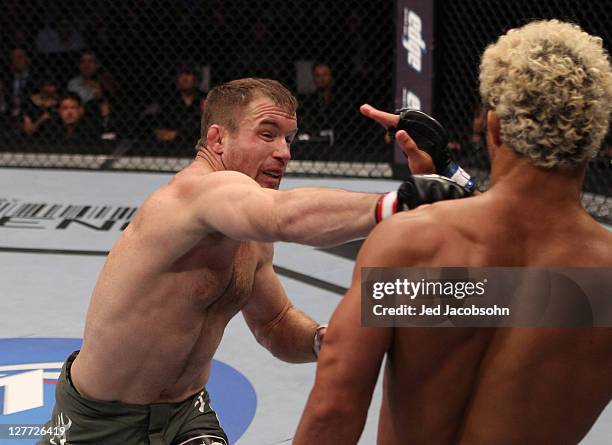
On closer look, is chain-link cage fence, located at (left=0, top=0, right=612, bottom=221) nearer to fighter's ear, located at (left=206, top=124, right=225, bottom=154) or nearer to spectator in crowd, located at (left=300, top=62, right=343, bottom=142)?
spectator in crowd, located at (left=300, top=62, right=343, bottom=142)

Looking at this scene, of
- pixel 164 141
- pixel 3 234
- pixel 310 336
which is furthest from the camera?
pixel 164 141

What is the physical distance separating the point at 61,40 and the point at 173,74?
1021mm

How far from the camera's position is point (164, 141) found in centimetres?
A: 732

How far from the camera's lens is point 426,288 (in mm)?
1479

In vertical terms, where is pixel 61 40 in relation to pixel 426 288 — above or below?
above

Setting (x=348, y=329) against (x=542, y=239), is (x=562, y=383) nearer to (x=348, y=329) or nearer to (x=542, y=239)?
(x=542, y=239)

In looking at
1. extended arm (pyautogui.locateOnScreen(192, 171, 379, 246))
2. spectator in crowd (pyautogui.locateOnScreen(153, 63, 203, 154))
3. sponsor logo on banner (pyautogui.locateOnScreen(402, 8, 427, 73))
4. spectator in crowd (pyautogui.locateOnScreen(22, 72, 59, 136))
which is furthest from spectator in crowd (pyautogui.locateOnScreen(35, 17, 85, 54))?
extended arm (pyautogui.locateOnScreen(192, 171, 379, 246))

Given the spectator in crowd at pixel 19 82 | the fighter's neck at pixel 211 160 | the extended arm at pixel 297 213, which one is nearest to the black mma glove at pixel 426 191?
the extended arm at pixel 297 213

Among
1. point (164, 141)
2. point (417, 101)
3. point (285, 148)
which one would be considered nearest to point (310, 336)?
point (285, 148)

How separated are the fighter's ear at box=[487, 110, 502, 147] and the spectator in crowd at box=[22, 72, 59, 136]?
251 inches

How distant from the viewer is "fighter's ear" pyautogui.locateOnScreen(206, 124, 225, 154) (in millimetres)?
2270

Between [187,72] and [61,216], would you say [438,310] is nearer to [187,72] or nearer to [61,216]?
[61,216]

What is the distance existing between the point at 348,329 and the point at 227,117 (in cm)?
95

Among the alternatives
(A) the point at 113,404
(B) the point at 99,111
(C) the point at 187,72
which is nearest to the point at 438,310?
(A) the point at 113,404
